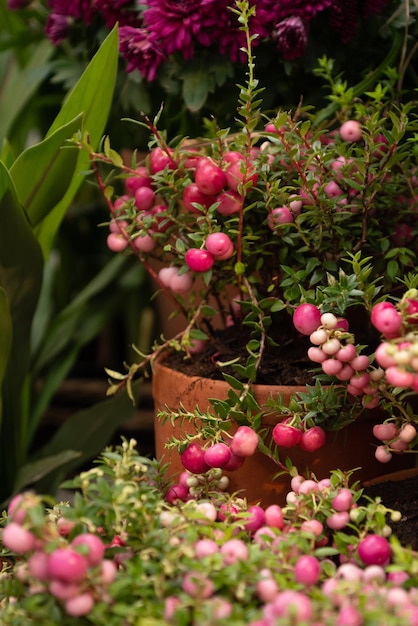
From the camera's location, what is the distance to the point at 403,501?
562 mm

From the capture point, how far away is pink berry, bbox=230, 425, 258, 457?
546 mm

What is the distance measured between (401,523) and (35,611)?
0.27 m

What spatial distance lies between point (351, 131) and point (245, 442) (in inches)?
11.4

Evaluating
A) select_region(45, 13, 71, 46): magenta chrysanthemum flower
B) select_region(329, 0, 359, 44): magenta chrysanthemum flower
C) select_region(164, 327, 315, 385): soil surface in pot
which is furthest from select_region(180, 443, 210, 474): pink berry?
select_region(45, 13, 71, 46): magenta chrysanthemum flower

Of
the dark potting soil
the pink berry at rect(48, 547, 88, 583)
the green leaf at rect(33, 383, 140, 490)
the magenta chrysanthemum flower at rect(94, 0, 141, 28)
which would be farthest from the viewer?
the green leaf at rect(33, 383, 140, 490)

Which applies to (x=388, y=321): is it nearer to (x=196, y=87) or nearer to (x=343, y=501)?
(x=343, y=501)

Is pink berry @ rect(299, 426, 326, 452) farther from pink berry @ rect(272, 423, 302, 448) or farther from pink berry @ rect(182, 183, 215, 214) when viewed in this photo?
pink berry @ rect(182, 183, 215, 214)

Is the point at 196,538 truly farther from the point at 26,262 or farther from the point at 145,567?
the point at 26,262

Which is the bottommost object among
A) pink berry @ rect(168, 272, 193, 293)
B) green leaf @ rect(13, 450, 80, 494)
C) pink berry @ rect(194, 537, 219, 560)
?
green leaf @ rect(13, 450, 80, 494)

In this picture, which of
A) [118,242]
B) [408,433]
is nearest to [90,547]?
[408,433]

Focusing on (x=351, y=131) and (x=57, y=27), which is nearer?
(x=351, y=131)

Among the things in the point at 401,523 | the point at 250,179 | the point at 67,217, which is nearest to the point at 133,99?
the point at 250,179

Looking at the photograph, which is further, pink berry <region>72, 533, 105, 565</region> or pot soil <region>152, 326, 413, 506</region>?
pot soil <region>152, 326, 413, 506</region>

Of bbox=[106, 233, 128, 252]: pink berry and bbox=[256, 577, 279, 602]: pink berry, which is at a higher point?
bbox=[106, 233, 128, 252]: pink berry
